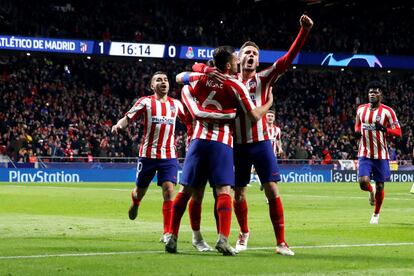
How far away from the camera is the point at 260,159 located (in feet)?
36.9

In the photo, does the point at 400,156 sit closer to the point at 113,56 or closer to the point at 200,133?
the point at 113,56

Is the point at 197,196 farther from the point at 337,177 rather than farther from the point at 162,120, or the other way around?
the point at 337,177

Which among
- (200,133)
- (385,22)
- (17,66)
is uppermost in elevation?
(385,22)

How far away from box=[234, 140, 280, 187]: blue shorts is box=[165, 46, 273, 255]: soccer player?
1.39ft

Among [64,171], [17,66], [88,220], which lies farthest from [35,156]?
[88,220]

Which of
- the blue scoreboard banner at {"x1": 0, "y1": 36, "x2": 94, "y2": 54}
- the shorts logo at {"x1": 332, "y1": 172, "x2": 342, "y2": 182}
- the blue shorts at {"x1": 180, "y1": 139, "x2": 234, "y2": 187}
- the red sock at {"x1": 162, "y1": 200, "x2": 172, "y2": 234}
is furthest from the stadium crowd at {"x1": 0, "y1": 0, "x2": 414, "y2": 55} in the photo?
the blue shorts at {"x1": 180, "y1": 139, "x2": 234, "y2": 187}

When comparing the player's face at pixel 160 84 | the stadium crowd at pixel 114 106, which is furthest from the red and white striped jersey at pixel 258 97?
the stadium crowd at pixel 114 106

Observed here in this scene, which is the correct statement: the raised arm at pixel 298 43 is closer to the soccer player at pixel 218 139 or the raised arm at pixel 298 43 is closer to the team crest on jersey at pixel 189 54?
the soccer player at pixel 218 139

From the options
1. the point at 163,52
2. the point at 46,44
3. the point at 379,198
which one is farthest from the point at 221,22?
the point at 379,198

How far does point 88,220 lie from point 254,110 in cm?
739

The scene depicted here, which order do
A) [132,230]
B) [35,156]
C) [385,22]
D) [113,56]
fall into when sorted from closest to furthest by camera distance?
[132,230], [35,156], [113,56], [385,22]

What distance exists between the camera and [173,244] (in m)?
11.0

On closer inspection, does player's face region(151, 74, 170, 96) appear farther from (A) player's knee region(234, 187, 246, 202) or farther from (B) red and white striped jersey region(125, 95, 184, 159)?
(A) player's knee region(234, 187, 246, 202)

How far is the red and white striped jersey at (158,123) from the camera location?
13.8 m
